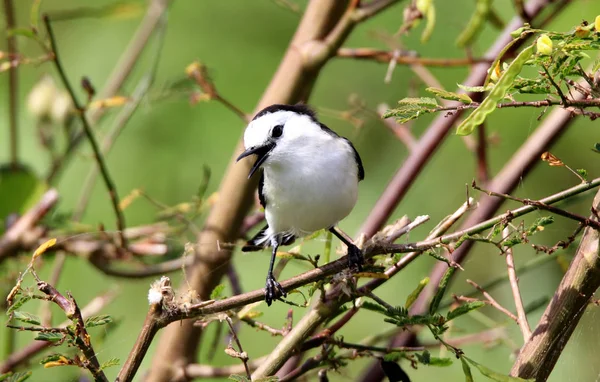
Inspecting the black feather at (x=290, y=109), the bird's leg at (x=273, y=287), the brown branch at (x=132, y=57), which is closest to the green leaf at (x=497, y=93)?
the bird's leg at (x=273, y=287)

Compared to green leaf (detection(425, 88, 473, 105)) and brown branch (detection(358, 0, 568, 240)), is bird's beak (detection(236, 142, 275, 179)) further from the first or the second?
green leaf (detection(425, 88, 473, 105))

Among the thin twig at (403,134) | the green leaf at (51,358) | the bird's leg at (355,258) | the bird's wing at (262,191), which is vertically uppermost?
the bird's leg at (355,258)

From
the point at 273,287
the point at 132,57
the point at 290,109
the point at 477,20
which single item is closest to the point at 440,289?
the point at 273,287

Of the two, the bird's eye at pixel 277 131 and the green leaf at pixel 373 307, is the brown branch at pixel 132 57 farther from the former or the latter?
the green leaf at pixel 373 307

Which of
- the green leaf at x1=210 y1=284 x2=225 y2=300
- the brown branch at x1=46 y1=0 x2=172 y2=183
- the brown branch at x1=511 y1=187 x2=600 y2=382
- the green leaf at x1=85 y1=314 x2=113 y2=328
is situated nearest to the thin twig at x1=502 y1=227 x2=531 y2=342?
Result: the brown branch at x1=511 y1=187 x2=600 y2=382

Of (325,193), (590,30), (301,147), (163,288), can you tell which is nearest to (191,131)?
(301,147)

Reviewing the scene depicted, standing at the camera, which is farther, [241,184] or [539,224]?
[241,184]

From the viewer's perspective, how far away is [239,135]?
2496 millimetres

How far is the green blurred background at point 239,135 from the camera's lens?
6.85 feet

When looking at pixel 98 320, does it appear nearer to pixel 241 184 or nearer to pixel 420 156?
pixel 241 184

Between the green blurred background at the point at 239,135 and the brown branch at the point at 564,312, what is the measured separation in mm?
858

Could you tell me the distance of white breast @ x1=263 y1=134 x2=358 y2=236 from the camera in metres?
1.67

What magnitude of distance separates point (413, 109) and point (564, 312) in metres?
0.34

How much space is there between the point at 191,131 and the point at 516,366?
161 centimetres
